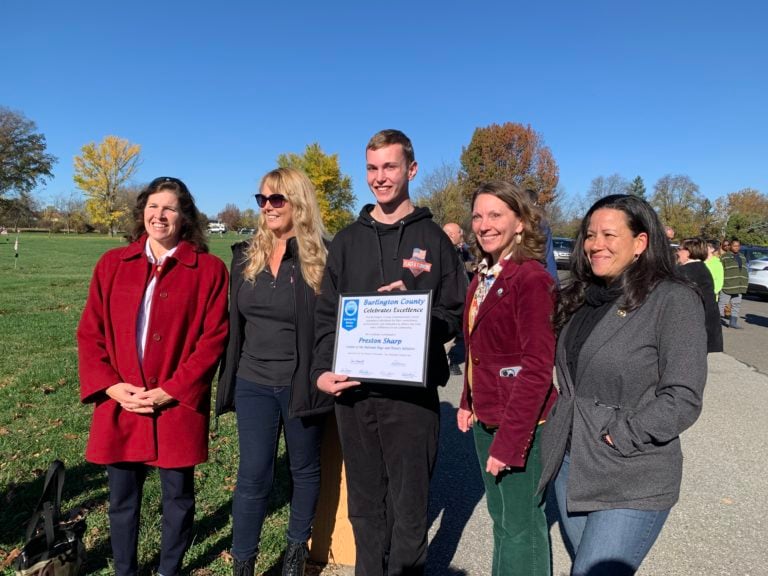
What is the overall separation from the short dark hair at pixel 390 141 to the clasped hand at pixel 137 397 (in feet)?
5.56

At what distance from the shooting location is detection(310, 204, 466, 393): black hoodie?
106 inches

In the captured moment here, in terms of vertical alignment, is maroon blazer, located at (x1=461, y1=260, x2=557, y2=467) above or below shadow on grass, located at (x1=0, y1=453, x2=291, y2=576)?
above

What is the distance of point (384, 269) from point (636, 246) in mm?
1157

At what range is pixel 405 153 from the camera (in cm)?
273

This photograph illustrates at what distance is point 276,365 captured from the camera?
10.00ft

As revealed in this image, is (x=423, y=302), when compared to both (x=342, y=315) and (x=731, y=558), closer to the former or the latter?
(x=342, y=315)

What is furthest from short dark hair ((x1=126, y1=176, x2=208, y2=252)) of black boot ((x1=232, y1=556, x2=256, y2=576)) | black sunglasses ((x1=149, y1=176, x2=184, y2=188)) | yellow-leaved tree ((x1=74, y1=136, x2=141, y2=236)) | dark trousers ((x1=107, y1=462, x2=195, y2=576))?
yellow-leaved tree ((x1=74, y1=136, x2=141, y2=236))

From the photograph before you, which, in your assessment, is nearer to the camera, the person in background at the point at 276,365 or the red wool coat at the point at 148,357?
the red wool coat at the point at 148,357

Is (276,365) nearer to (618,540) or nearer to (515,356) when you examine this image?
(515,356)

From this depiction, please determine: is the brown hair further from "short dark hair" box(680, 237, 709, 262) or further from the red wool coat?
"short dark hair" box(680, 237, 709, 262)

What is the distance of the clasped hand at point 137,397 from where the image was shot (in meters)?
2.82

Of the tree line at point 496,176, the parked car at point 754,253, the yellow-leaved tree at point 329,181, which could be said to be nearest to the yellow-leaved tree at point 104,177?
the tree line at point 496,176

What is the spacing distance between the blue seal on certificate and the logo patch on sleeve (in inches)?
12.5

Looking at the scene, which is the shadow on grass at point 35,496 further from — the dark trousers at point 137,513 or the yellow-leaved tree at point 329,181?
the yellow-leaved tree at point 329,181
